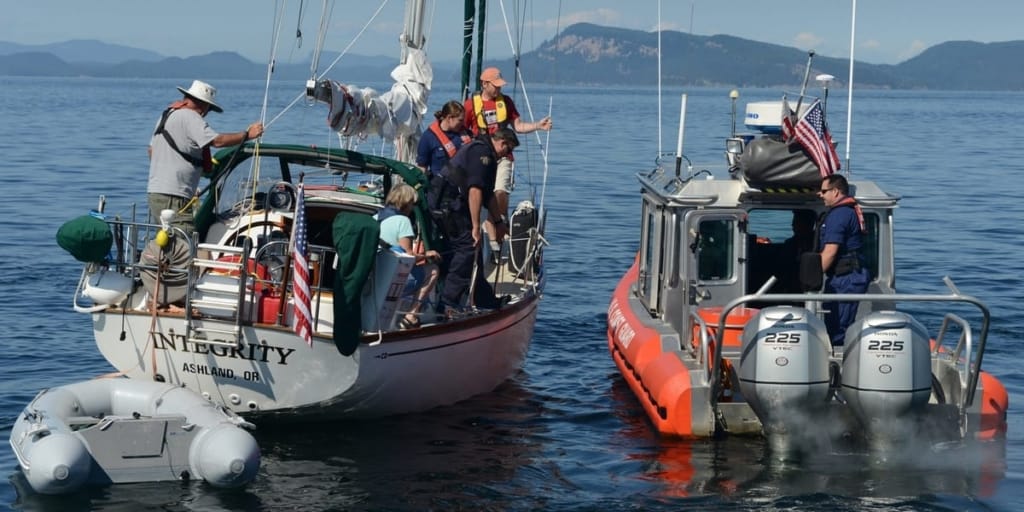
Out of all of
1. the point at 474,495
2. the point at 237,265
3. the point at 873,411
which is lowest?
the point at 474,495

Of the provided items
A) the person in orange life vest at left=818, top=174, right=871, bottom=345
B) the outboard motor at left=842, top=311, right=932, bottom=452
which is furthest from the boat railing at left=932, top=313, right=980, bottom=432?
the person in orange life vest at left=818, top=174, right=871, bottom=345

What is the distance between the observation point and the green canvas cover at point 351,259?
10148 mm

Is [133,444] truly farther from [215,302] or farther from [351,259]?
[351,259]

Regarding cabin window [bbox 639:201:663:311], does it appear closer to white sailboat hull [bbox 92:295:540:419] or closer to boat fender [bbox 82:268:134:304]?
white sailboat hull [bbox 92:295:540:419]

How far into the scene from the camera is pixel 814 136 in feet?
36.7

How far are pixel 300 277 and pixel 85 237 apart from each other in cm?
174

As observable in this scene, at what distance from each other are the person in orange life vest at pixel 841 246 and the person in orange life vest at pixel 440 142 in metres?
3.73

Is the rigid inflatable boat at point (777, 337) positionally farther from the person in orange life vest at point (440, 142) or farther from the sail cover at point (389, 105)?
the sail cover at point (389, 105)

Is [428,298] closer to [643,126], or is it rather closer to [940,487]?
[940,487]

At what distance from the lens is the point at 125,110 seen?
253ft

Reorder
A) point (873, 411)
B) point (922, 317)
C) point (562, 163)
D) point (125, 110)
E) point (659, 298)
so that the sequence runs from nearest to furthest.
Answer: point (873, 411), point (659, 298), point (922, 317), point (562, 163), point (125, 110)

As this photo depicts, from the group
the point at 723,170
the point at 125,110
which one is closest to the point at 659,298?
the point at 723,170

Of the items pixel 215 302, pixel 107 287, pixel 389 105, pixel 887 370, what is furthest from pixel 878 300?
pixel 389 105

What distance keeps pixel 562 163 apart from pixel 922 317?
80.5 ft
